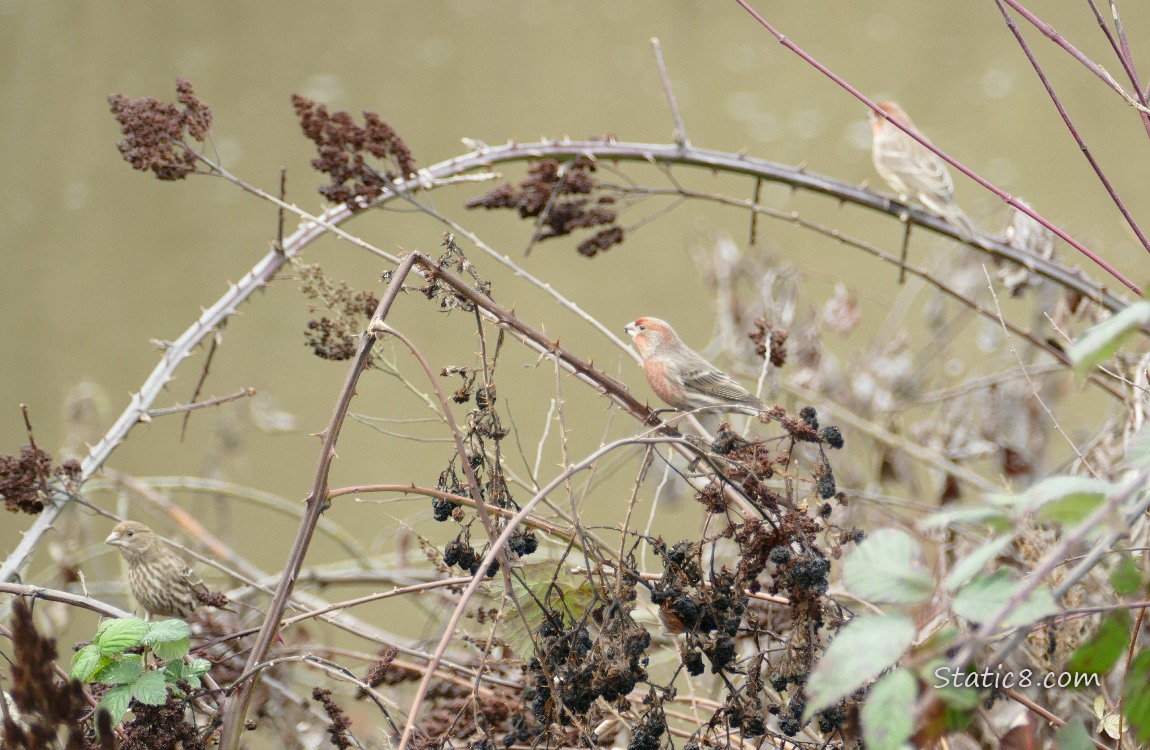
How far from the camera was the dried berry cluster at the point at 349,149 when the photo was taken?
252 cm

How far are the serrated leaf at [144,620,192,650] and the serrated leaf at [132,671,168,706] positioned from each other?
0.16 ft

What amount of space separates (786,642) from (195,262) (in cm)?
611

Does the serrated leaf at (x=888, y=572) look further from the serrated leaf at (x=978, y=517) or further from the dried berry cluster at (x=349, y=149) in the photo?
the dried berry cluster at (x=349, y=149)

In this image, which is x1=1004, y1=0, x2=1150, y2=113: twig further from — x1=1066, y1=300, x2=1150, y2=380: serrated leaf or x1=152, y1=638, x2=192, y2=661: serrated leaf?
x1=152, y1=638, x2=192, y2=661: serrated leaf

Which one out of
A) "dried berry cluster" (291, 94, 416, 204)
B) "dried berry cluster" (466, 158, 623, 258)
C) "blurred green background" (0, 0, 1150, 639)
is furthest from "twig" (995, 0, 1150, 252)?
"blurred green background" (0, 0, 1150, 639)

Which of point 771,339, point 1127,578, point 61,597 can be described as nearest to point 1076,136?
point 771,339

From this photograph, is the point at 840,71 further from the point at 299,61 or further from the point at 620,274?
the point at 299,61

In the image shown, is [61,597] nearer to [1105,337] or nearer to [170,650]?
[170,650]

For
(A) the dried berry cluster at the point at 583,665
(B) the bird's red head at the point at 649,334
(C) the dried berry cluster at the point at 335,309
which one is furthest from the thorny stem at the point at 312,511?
(B) the bird's red head at the point at 649,334

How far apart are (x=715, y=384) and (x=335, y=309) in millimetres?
1379

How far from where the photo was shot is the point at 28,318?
701cm

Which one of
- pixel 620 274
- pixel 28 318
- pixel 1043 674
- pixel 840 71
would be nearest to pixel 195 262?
pixel 28 318

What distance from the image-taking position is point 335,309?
221cm

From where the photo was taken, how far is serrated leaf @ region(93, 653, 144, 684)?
1610mm
